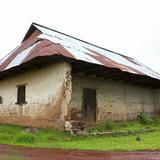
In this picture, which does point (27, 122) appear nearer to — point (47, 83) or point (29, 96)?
point (29, 96)

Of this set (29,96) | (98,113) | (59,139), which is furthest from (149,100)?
(59,139)

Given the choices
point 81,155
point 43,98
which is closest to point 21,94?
point 43,98

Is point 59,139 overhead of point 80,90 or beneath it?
beneath

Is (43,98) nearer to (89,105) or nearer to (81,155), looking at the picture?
(89,105)

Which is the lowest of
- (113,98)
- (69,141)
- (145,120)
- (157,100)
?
(69,141)

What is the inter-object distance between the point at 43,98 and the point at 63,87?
1288mm

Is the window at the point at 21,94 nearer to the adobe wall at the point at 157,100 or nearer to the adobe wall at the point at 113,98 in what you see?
the adobe wall at the point at 113,98

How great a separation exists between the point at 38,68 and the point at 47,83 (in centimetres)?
100

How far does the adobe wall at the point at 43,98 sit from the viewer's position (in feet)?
38.3

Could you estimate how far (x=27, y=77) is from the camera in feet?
45.2

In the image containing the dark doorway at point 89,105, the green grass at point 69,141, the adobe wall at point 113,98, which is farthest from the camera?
the dark doorway at point 89,105

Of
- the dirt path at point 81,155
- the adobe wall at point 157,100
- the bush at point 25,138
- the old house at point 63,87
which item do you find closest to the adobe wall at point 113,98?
the old house at point 63,87

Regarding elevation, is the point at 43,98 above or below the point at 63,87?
below

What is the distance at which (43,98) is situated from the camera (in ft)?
41.2
